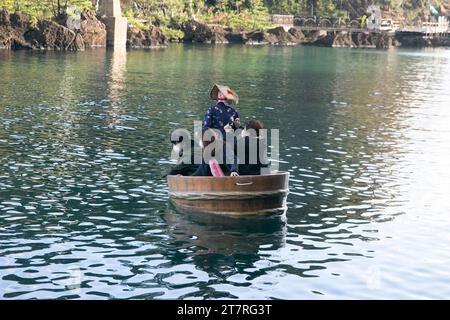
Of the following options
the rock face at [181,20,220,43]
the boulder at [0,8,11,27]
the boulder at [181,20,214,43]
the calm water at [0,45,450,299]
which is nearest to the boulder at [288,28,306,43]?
the rock face at [181,20,220,43]

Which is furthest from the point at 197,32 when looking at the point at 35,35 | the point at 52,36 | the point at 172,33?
the point at 35,35

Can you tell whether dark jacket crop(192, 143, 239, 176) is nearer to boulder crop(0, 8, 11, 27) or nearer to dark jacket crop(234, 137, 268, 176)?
dark jacket crop(234, 137, 268, 176)

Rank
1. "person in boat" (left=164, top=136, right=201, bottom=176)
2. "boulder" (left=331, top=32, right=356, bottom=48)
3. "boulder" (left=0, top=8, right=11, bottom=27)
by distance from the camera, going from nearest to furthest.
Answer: "person in boat" (left=164, top=136, right=201, bottom=176) → "boulder" (left=0, top=8, right=11, bottom=27) → "boulder" (left=331, top=32, right=356, bottom=48)

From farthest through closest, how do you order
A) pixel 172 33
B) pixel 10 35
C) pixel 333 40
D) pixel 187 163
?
pixel 333 40
pixel 172 33
pixel 10 35
pixel 187 163

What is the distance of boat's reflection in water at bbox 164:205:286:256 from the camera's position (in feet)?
65.3

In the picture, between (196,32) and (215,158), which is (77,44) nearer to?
(196,32)

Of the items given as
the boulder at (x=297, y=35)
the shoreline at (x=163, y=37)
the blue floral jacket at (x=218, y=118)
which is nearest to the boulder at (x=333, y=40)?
the shoreline at (x=163, y=37)

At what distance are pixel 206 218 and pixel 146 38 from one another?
92.6m

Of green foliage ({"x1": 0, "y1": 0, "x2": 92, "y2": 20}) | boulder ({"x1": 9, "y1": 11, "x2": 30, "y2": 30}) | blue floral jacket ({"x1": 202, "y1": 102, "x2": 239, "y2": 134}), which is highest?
green foliage ({"x1": 0, "y1": 0, "x2": 92, "y2": 20})

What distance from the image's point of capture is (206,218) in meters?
22.3

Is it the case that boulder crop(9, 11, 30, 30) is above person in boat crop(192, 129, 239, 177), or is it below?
above

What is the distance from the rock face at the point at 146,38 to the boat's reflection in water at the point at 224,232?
89856 mm

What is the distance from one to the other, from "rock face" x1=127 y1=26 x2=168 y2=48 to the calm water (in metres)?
57.8
